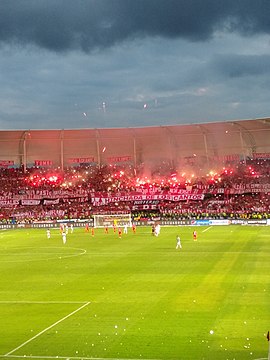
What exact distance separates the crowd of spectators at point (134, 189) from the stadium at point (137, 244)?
9.0 inches

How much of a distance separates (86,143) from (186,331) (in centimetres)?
8357

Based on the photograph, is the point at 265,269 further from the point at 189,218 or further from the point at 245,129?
the point at 245,129

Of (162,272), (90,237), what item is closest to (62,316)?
(162,272)

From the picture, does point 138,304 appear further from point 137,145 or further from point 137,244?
point 137,145

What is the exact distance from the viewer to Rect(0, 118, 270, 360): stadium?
19.9 metres

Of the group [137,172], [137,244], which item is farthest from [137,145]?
[137,244]

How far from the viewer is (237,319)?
851 inches

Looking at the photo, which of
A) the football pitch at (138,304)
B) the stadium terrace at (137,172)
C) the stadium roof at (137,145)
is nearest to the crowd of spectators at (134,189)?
the stadium terrace at (137,172)

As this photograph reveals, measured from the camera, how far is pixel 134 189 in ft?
320

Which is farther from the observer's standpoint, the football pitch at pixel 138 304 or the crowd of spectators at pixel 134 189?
the crowd of spectators at pixel 134 189

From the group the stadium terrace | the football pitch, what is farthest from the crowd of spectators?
the football pitch

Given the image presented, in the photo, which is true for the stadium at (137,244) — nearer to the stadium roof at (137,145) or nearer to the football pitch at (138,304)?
the football pitch at (138,304)

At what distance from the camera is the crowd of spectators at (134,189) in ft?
302

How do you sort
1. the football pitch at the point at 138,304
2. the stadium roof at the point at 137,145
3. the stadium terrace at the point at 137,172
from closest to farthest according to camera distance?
1. the football pitch at the point at 138,304
2. the stadium terrace at the point at 137,172
3. the stadium roof at the point at 137,145
